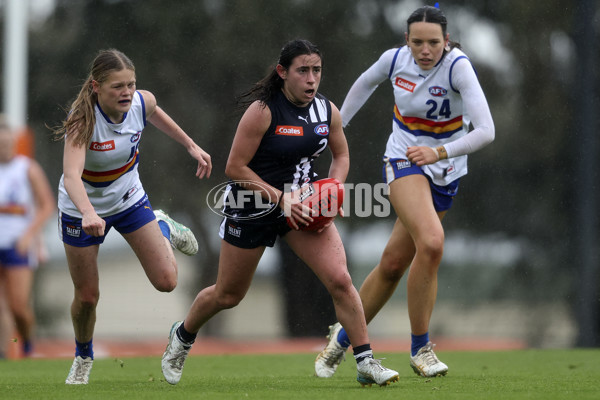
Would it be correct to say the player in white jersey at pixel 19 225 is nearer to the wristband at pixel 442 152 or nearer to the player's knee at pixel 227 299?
the player's knee at pixel 227 299

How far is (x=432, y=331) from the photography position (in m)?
8.94

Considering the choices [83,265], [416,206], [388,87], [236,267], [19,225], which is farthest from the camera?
[388,87]

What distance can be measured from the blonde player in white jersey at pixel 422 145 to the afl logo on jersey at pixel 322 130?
578 millimetres

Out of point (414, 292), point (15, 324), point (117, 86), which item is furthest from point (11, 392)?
point (15, 324)

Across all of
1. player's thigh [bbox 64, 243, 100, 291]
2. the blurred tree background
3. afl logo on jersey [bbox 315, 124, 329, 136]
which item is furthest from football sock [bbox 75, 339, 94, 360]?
the blurred tree background

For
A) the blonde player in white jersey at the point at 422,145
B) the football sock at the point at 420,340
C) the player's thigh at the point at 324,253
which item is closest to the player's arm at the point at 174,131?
the player's thigh at the point at 324,253

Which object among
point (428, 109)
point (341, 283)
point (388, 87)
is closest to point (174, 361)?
point (341, 283)

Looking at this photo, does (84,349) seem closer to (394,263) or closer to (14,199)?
(394,263)

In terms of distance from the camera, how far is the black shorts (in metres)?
4.53

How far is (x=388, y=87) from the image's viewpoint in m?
8.52

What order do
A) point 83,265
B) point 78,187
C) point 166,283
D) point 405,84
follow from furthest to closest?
point 405,84, point 166,283, point 83,265, point 78,187

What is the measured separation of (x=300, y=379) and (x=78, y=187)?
1740mm

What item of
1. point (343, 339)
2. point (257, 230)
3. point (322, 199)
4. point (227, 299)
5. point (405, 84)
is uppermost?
point (405, 84)

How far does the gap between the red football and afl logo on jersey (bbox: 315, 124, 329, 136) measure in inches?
9.2
